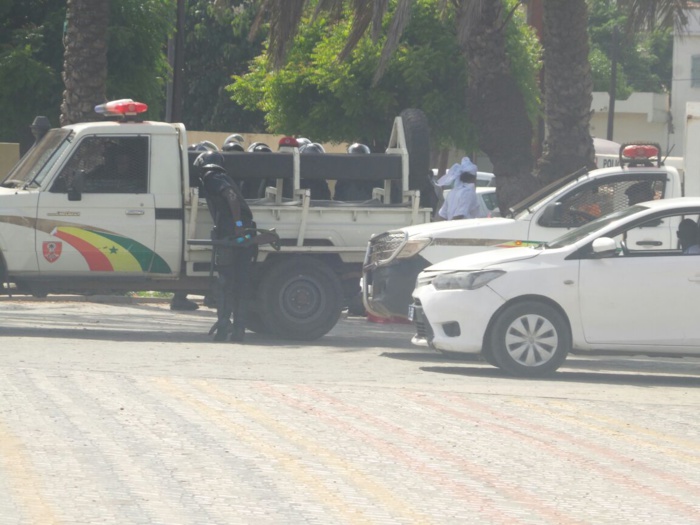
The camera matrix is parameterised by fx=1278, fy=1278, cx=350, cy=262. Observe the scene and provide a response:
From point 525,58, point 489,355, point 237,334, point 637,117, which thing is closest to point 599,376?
point 489,355

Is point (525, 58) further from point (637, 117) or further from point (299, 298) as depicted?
point (637, 117)

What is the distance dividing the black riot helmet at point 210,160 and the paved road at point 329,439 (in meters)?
1.84

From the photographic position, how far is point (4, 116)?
25000 millimetres

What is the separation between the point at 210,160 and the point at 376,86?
1411 centimetres

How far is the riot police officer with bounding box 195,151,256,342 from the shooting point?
1279 centimetres

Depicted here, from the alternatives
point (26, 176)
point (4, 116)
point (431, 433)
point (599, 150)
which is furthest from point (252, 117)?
point (431, 433)

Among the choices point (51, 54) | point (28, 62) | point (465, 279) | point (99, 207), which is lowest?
point (465, 279)

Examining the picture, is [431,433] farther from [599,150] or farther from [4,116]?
[599,150]

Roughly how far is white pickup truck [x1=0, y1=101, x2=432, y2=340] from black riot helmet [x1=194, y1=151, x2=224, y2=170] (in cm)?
39

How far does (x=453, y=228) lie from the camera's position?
12.8 meters

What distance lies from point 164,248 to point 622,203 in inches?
190

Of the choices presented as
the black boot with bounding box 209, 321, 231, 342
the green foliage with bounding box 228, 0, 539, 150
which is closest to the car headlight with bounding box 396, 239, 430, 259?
the black boot with bounding box 209, 321, 231, 342

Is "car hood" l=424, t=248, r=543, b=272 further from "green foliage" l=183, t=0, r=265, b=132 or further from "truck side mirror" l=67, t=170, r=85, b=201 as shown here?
"green foliage" l=183, t=0, r=265, b=132

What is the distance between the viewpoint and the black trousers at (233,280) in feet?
42.5
